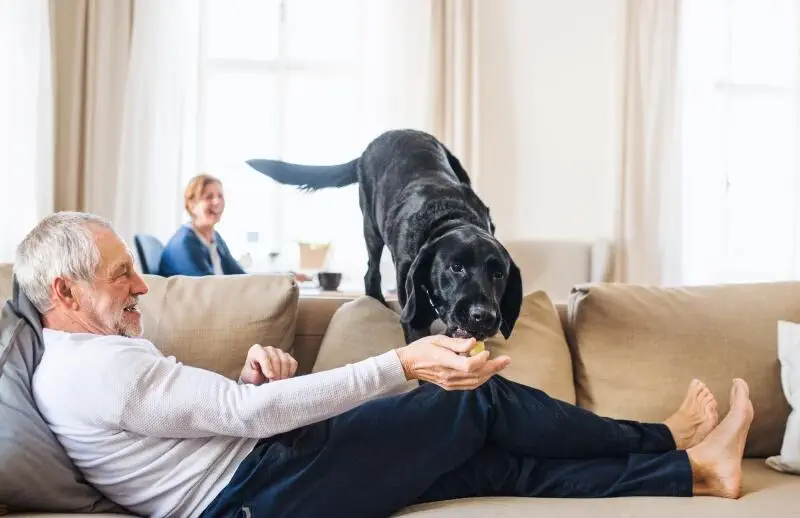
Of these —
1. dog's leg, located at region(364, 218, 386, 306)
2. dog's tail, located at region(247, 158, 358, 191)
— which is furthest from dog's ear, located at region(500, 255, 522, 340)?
dog's tail, located at region(247, 158, 358, 191)

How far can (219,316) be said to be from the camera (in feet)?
5.57

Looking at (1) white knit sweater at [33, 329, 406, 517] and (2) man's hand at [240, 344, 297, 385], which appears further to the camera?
(2) man's hand at [240, 344, 297, 385]

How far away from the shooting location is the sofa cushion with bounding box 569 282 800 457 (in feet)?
5.68

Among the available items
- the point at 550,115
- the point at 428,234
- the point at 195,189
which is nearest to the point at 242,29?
the point at 195,189

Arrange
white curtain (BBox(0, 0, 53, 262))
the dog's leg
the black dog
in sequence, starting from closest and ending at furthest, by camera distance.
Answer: the black dog
the dog's leg
white curtain (BBox(0, 0, 53, 262))

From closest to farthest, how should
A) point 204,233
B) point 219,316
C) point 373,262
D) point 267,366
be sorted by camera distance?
point 267,366, point 219,316, point 373,262, point 204,233

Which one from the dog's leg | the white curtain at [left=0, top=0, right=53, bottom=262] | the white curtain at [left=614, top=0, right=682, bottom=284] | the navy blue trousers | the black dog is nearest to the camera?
the navy blue trousers

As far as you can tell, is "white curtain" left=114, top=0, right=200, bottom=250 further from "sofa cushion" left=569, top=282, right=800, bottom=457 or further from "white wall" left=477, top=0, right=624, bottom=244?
"sofa cushion" left=569, top=282, right=800, bottom=457

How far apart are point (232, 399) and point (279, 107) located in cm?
338

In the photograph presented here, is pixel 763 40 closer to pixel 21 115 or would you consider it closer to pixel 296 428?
pixel 21 115

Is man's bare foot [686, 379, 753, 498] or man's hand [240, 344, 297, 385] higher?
man's hand [240, 344, 297, 385]

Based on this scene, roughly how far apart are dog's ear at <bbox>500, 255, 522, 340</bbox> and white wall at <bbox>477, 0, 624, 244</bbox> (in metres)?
2.55

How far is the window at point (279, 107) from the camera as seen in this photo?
4391 millimetres

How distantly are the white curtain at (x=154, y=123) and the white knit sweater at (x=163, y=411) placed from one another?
302 cm
